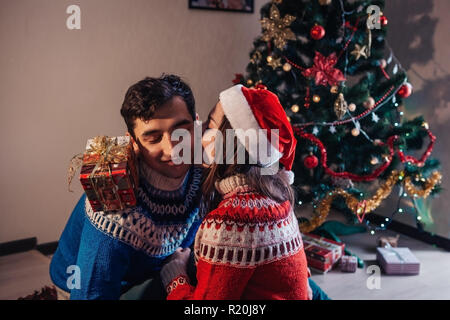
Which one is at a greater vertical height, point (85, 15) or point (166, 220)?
point (85, 15)

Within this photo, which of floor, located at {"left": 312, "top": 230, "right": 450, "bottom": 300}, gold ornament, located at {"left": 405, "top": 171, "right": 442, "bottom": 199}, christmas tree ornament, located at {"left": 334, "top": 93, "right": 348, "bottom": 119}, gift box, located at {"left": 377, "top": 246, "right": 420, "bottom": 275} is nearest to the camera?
floor, located at {"left": 312, "top": 230, "right": 450, "bottom": 300}

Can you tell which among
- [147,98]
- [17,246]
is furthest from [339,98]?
[17,246]

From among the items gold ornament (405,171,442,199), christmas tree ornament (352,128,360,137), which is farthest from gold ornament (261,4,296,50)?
gold ornament (405,171,442,199)

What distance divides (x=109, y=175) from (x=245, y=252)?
0.43m

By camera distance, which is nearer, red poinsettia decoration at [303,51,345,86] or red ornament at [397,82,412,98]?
red poinsettia decoration at [303,51,345,86]

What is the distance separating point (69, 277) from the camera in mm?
1347

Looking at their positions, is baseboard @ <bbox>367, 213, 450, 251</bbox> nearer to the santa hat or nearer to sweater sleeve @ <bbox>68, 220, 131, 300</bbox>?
the santa hat

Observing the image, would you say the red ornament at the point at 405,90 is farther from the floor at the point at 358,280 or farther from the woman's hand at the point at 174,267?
the woman's hand at the point at 174,267

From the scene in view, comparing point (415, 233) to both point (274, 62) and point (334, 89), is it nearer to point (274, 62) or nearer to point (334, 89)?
point (334, 89)

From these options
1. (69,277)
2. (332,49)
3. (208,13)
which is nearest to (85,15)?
(208,13)

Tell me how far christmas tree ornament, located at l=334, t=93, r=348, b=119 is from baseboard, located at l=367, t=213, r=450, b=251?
51.0 inches

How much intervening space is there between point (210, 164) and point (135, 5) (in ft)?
6.27

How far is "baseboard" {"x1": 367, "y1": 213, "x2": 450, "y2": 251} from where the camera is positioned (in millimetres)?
2879
